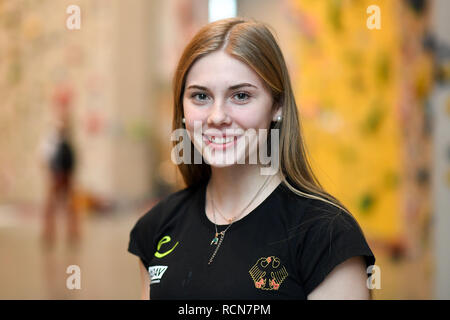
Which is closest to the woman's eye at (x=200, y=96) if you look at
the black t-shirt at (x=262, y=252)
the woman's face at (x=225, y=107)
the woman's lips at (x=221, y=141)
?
the woman's face at (x=225, y=107)

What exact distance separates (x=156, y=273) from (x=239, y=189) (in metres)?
0.36

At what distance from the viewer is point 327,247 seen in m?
1.22

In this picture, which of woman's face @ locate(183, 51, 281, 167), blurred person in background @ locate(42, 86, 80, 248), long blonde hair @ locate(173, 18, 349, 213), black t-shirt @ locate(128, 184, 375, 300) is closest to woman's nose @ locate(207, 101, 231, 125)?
woman's face @ locate(183, 51, 281, 167)

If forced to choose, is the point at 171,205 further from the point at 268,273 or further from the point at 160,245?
the point at 268,273

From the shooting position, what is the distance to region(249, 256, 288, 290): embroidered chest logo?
48.8 inches

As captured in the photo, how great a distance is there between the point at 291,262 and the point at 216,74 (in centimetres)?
56

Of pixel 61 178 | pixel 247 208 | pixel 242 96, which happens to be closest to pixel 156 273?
Result: pixel 247 208

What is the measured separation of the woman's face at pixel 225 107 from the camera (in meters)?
1.35

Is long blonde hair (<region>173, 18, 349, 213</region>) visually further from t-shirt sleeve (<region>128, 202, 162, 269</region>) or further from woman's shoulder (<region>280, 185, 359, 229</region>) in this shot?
t-shirt sleeve (<region>128, 202, 162, 269</region>)

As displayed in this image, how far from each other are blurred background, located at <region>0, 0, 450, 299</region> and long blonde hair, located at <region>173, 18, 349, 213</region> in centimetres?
14

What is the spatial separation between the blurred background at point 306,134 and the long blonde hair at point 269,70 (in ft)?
0.47

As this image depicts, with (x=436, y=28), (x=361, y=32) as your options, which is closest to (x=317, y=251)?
(x=436, y=28)

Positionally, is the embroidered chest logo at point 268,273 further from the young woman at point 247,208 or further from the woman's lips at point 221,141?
the woman's lips at point 221,141

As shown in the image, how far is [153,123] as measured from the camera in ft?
31.1
